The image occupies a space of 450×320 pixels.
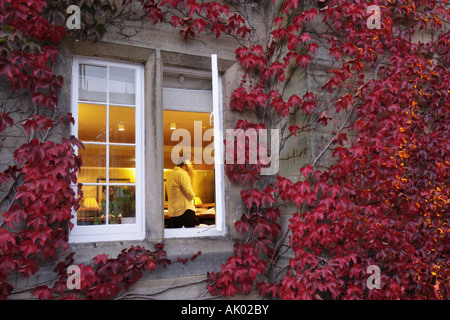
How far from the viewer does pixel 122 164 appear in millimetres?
3859

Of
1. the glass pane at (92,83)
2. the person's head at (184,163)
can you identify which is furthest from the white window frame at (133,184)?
the person's head at (184,163)

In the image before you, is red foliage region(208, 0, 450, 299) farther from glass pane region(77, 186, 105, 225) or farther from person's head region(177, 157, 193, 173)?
person's head region(177, 157, 193, 173)

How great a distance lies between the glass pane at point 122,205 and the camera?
3.76 meters

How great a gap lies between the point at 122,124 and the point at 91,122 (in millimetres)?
289

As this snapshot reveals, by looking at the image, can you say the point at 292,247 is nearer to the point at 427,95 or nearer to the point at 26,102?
the point at 427,95

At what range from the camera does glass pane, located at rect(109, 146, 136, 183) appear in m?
Answer: 3.80

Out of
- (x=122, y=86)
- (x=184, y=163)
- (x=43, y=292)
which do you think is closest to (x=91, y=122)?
(x=122, y=86)

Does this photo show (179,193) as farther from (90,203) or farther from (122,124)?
(90,203)

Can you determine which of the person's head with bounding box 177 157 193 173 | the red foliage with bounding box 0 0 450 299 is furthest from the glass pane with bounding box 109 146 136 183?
the person's head with bounding box 177 157 193 173

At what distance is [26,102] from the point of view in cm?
344

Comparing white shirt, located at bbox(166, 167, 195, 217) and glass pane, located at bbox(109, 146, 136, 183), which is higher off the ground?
glass pane, located at bbox(109, 146, 136, 183)

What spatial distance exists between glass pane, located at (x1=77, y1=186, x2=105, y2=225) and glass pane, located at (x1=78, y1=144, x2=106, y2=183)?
92 mm

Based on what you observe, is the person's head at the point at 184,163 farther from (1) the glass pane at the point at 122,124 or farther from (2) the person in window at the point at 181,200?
(1) the glass pane at the point at 122,124

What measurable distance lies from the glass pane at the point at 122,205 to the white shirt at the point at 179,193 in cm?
132
